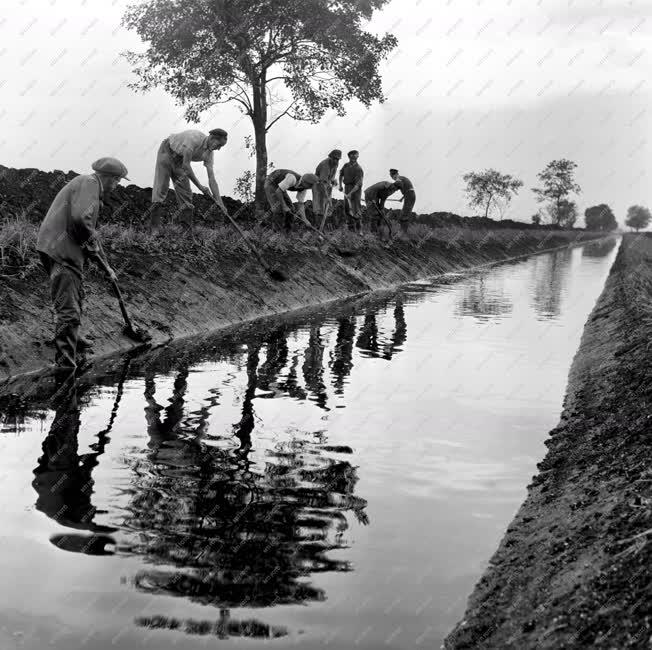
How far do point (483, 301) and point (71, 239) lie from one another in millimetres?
9901

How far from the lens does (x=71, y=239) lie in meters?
8.43

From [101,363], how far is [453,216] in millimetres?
49516

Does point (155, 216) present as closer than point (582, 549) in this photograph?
No

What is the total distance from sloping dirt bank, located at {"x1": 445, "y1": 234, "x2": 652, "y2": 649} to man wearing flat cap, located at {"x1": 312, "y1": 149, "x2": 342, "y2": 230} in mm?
13798

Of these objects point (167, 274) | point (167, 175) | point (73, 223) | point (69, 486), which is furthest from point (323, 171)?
point (69, 486)

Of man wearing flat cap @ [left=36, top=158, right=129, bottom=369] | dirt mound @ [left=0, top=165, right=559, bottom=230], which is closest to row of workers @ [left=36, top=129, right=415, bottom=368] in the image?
man wearing flat cap @ [left=36, top=158, right=129, bottom=369]

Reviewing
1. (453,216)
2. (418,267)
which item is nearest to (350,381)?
(418,267)

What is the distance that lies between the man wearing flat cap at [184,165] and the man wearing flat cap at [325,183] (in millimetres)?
5429

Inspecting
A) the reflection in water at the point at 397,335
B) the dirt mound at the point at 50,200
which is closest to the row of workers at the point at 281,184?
the dirt mound at the point at 50,200

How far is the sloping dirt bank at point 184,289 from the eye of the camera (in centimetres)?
909

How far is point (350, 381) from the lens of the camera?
8.25 meters

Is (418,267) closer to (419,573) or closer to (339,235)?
(339,235)

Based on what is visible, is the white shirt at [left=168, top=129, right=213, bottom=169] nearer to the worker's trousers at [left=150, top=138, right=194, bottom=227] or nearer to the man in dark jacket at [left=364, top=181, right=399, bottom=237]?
the worker's trousers at [left=150, top=138, right=194, bottom=227]

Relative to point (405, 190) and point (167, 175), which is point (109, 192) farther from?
point (405, 190)
